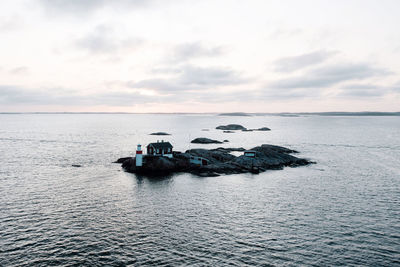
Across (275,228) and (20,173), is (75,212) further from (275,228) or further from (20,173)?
(20,173)

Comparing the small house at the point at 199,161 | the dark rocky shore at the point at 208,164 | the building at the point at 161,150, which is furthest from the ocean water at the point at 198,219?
the building at the point at 161,150

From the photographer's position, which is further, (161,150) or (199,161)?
(161,150)

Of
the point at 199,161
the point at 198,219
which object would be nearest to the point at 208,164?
the point at 199,161

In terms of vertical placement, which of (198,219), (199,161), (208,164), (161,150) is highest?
(161,150)

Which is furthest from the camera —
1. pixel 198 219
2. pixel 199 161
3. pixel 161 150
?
pixel 161 150

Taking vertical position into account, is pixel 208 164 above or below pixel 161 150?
below

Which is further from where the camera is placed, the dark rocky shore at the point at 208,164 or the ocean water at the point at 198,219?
the dark rocky shore at the point at 208,164

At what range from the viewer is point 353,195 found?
145 ft

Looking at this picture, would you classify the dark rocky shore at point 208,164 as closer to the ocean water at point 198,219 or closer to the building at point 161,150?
the building at point 161,150

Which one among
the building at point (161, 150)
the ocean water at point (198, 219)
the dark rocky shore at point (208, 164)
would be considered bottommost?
the ocean water at point (198, 219)

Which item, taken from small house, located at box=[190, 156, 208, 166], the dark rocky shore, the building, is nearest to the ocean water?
the dark rocky shore

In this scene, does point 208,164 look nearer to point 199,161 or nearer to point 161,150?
point 199,161

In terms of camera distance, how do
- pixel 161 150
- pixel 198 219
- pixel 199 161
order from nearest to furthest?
pixel 198 219, pixel 199 161, pixel 161 150

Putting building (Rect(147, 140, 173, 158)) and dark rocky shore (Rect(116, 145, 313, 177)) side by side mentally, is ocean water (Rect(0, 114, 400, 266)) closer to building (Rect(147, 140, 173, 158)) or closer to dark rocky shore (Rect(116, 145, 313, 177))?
dark rocky shore (Rect(116, 145, 313, 177))
